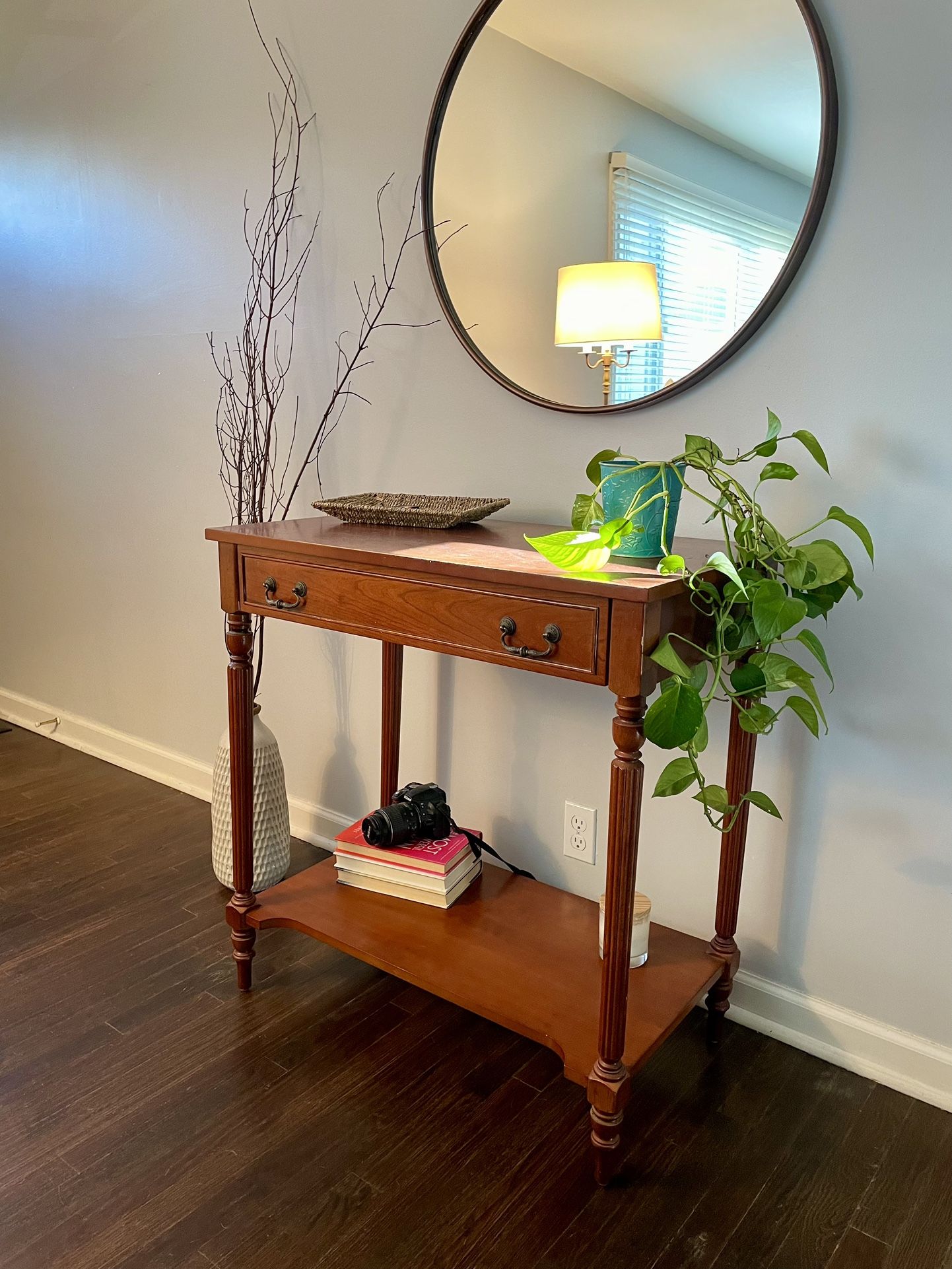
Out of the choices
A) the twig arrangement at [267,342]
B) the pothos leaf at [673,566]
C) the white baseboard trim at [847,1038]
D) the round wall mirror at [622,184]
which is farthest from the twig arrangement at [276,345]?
the white baseboard trim at [847,1038]

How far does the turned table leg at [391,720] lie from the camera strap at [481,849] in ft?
0.71

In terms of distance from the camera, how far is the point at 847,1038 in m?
1.56

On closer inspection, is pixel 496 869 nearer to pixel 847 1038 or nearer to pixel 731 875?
pixel 731 875

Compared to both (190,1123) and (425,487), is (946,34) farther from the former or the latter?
(190,1123)

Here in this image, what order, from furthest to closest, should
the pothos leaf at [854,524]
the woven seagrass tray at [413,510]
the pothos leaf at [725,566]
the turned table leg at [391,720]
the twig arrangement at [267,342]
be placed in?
the twig arrangement at [267,342], the turned table leg at [391,720], the woven seagrass tray at [413,510], the pothos leaf at [854,524], the pothos leaf at [725,566]

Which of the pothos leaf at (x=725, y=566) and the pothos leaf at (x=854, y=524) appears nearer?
the pothos leaf at (x=725, y=566)

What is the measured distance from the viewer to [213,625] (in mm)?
2484

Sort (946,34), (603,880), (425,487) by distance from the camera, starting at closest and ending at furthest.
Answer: (946,34) < (603,880) < (425,487)

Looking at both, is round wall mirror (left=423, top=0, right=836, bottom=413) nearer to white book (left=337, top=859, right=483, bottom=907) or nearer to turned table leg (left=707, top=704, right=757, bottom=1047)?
turned table leg (left=707, top=704, right=757, bottom=1047)

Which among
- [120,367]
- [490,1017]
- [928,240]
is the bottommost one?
[490,1017]

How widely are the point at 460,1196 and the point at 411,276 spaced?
1.60m

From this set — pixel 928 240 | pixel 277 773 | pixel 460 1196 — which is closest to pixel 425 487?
pixel 277 773

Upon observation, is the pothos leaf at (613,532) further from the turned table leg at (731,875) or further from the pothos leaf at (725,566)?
the turned table leg at (731,875)

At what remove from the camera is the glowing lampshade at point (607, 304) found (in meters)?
1.54
